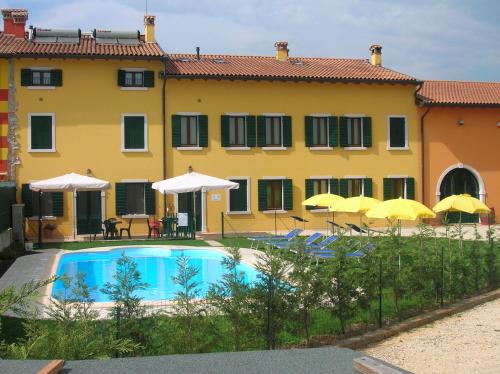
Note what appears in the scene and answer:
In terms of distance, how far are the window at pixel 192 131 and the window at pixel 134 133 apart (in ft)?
4.05

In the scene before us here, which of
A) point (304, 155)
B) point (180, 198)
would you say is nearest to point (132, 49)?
point (180, 198)

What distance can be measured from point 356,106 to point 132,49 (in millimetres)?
9025

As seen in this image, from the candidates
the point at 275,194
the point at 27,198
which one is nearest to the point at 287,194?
the point at 275,194

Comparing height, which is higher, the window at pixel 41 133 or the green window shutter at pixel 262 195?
the window at pixel 41 133

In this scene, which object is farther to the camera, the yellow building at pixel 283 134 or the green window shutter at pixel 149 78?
the yellow building at pixel 283 134

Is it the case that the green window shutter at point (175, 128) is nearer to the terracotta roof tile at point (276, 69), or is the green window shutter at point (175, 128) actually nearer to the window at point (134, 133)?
the window at point (134, 133)

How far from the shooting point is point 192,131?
2256 centimetres

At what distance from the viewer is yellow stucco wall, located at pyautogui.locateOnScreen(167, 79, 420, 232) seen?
2247cm

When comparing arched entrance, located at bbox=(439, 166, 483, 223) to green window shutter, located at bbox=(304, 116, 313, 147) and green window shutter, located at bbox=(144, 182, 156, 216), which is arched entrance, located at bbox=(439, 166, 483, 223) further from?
green window shutter, located at bbox=(144, 182, 156, 216)

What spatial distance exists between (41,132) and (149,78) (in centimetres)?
427

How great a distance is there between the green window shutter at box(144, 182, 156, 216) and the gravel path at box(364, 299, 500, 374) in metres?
14.7

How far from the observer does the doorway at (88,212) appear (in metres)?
21.5

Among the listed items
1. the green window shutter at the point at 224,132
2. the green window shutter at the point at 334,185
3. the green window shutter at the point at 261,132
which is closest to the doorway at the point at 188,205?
the green window shutter at the point at 224,132

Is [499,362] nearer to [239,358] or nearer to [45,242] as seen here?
[239,358]
